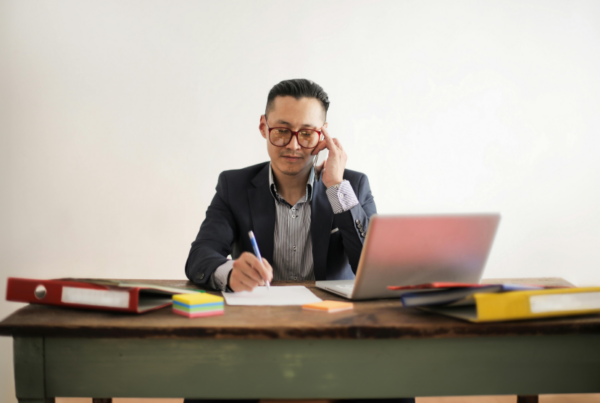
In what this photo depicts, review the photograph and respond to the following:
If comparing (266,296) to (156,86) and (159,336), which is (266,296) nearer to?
(159,336)

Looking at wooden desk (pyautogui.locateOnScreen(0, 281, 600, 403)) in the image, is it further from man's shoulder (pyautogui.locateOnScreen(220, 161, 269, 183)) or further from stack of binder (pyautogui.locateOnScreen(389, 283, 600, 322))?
man's shoulder (pyautogui.locateOnScreen(220, 161, 269, 183))

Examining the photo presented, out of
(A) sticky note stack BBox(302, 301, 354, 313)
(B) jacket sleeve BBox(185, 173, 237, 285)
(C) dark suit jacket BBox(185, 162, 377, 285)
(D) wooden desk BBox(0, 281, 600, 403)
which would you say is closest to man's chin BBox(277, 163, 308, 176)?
(C) dark suit jacket BBox(185, 162, 377, 285)

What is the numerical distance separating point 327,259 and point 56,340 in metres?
1.05

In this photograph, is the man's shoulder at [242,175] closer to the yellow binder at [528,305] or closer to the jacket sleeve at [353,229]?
the jacket sleeve at [353,229]

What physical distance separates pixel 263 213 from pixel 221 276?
1.73 feet

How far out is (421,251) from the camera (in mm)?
1002

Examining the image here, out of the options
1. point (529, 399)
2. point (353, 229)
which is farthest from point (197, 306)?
point (529, 399)

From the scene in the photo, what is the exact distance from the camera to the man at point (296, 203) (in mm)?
1609

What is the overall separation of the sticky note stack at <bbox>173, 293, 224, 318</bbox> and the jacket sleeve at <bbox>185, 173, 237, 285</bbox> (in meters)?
0.33

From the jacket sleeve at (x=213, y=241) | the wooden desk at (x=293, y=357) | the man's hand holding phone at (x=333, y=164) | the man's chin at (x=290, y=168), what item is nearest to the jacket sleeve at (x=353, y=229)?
the man's hand holding phone at (x=333, y=164)

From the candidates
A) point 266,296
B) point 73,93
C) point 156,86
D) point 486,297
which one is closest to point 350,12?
point 156,86

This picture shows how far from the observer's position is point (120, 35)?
2742 mm

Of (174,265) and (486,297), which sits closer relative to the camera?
(486,297)

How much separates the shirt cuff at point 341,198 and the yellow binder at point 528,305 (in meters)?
0.67
